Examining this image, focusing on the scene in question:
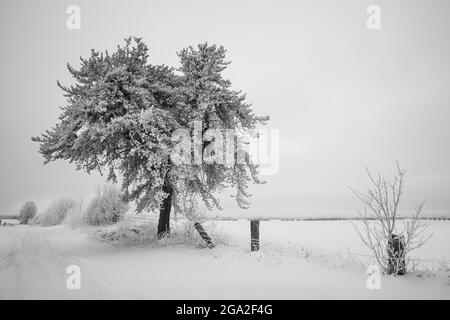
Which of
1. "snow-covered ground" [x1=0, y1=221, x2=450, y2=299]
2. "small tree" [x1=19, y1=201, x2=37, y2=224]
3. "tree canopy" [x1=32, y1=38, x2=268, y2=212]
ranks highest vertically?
"tree canopy" [x1=32, y1=38, x2=268, y2=212]

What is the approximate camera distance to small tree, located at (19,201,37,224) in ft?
181

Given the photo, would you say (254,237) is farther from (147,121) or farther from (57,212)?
(57,212)

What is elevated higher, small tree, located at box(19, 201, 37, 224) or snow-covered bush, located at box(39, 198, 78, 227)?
snow-covered bush, located at box(39, 198, 78, 227)

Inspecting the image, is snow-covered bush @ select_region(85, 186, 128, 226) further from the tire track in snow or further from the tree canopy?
the tire track in snow

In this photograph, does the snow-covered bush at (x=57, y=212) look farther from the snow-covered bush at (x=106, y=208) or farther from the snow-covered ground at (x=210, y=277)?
the snow-covered ground at (x=210, y=277)

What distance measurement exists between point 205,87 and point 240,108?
2.09 m

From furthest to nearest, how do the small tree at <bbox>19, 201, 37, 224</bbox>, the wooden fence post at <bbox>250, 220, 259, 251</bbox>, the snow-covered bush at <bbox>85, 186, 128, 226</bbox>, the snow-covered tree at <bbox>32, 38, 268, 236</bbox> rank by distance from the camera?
the small tree at <bbox>19, 201, 37, 224</bbox>, the snow-covered bush at <bbox>85, 186, 128, 226</bbox>, the snow-covered tree at <bbox>32, 38, 268, 236</bbox>, the wooden fence post at <bbox>250, 220, 259, 251</bbox>

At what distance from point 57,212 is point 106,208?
15.7 metres

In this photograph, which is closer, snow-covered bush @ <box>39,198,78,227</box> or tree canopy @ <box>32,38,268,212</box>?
tree canopy @ <box>32,38,268,212</box>

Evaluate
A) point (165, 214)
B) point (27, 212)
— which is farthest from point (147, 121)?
point (27, 212)

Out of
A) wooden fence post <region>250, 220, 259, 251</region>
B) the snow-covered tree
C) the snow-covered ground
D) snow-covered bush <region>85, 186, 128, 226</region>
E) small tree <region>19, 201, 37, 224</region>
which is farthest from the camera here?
small tree <region>19, 201, 37, 224</region>

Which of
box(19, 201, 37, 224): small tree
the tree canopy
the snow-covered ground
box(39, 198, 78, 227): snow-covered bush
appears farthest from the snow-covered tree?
box(19, 201, 37, 224): small tree

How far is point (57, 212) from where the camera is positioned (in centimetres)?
3475

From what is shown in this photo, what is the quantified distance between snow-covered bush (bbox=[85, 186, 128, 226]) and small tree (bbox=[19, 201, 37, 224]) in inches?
1603
